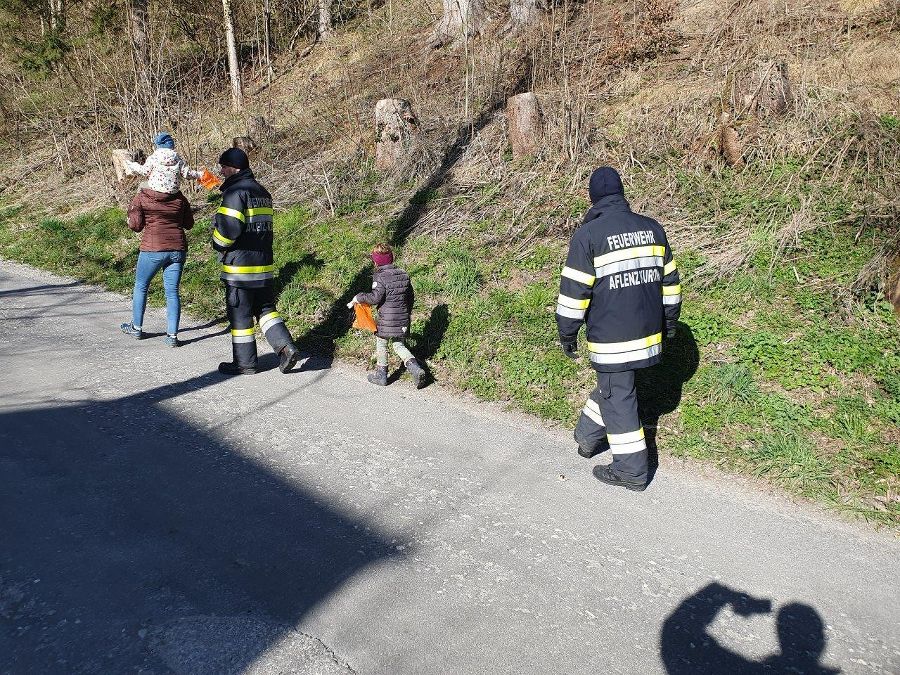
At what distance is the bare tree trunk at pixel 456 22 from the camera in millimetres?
12750

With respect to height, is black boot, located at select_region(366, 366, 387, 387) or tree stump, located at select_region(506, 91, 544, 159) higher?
tree stump, located at select_region(506, 91, 544, 159)

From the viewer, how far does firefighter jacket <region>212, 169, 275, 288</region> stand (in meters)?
6.30

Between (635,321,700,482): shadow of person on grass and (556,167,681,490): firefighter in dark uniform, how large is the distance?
738 millimetres

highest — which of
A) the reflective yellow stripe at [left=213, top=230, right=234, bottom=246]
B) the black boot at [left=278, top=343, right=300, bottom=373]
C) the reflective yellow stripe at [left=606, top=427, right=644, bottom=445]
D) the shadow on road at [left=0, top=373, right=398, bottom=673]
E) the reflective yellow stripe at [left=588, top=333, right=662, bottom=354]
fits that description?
the reflective yellow stripe at [left=213, top=230, right=234, bottom=246]

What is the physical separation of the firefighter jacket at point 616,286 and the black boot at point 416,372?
1928 mm

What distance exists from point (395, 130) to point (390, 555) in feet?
25.6

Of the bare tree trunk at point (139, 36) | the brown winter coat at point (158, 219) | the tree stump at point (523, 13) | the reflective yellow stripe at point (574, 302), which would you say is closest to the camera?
the reflective yellow stripe at point (574, 302)

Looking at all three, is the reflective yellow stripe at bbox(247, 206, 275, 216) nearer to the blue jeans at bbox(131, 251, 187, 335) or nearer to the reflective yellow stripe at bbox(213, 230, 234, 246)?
the reflective yellow stripe at bbox(213, 230, 234, 246)

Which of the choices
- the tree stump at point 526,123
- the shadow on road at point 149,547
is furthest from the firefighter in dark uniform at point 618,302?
the tree stump at point 526,123

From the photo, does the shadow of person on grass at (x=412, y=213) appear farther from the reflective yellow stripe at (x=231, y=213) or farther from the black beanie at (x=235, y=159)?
the black beanie at (x=235, y=159)

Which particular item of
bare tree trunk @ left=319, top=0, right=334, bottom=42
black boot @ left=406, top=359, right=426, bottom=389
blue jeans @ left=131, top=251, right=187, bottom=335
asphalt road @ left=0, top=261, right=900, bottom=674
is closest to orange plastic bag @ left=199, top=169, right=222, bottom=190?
blue jeans @ left=131, top=251, right=187, bottom=335

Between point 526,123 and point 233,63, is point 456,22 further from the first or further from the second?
point 526,123

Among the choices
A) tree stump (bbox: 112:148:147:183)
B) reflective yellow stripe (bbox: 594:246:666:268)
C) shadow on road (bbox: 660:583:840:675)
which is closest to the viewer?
shadow on road (bbox: 660:583:840:675)

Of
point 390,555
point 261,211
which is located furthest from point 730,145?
point 390,555
